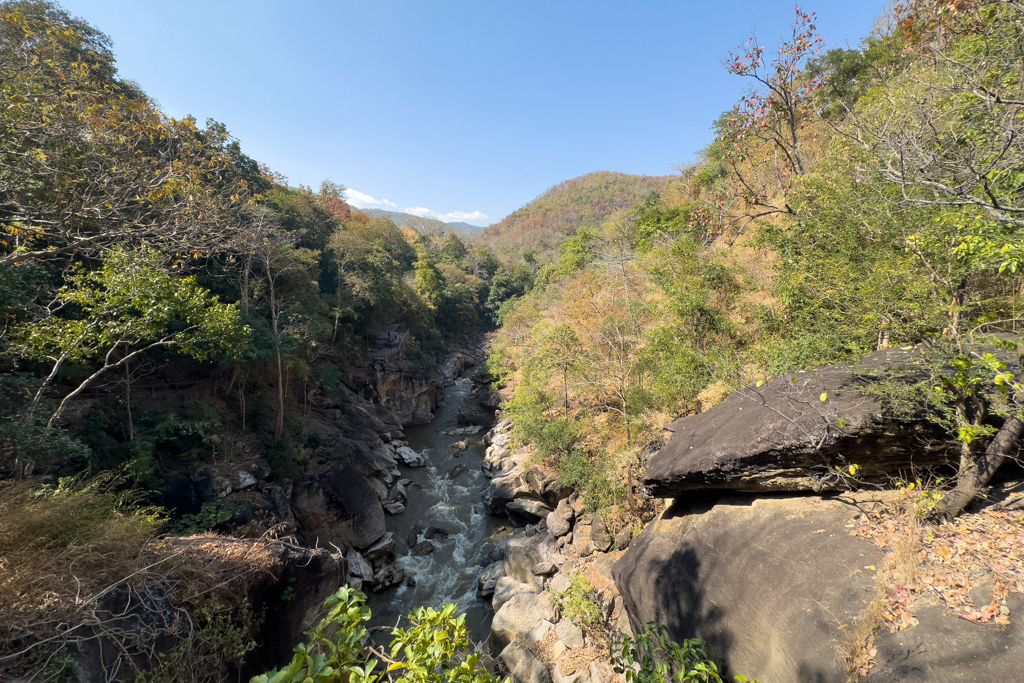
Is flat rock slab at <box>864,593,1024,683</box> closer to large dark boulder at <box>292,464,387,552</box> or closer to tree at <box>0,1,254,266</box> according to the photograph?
tree at <box>0,1,254,266</box>

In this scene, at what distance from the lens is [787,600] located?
14.7 feet

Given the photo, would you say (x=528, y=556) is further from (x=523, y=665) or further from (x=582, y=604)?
(x=523, y=665)

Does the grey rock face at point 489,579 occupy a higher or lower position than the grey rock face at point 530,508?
lower

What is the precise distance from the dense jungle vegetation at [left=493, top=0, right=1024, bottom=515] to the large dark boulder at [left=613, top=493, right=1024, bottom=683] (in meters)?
1.26

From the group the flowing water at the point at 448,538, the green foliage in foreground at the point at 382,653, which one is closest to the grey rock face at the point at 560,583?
the flowing water at the point at 448,538

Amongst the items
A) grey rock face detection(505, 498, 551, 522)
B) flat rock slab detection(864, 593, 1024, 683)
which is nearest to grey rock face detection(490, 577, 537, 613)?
grey rock face detection(505, 498, 551, 522)

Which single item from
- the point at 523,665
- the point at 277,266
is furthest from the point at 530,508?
the point at 277,266

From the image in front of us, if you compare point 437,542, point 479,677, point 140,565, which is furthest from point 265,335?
point 479,677

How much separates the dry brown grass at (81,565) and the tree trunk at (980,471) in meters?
8.58

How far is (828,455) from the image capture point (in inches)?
199

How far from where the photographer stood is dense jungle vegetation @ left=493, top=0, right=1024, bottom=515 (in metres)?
4.04

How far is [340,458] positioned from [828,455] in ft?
44.7

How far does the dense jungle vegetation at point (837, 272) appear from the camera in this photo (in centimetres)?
404

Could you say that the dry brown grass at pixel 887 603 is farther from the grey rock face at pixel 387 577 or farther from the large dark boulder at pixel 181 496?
the large dark boulder at pixel 181 496
